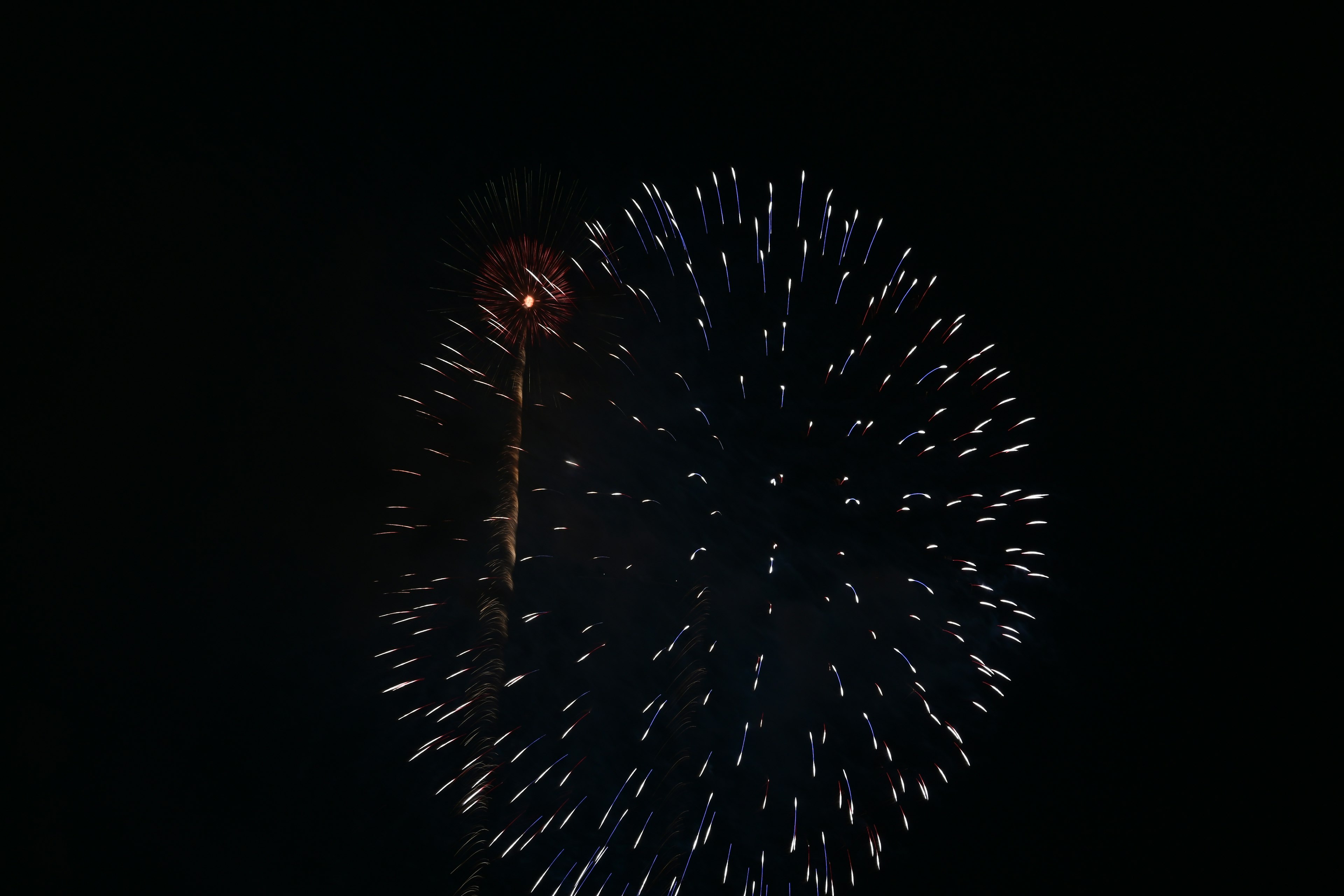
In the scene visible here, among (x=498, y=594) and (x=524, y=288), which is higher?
(x=524, y=288)

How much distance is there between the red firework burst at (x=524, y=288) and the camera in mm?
7461

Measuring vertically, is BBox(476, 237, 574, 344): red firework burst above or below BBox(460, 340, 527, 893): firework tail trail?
above

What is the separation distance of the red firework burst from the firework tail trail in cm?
98

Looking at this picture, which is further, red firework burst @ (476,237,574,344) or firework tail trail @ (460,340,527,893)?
firework tail trail @ (460,340,527,893)

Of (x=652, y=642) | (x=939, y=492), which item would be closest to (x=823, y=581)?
(x=939, y=492)

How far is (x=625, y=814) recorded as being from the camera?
848 cm

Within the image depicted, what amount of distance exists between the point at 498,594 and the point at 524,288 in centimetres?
385

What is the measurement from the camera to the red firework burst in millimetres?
7461

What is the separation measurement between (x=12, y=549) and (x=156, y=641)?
197cm

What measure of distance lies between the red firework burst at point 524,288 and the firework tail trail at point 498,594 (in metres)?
0.98

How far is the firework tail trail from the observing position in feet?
26.6

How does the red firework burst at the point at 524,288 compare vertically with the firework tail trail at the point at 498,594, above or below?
above

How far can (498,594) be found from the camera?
821cm

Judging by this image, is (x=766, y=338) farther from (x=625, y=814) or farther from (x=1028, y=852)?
(x=1028, y=852)
